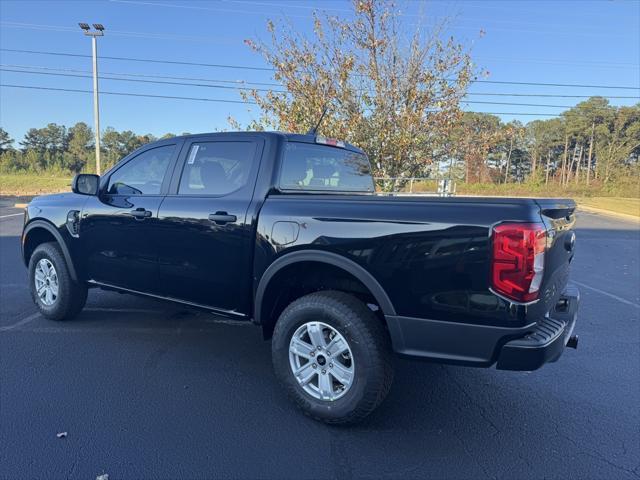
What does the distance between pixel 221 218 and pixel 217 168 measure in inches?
20.9

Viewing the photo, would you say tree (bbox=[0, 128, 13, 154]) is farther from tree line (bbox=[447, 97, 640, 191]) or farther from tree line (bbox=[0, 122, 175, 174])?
tree line (bbox=[447, 97, 640, 191])

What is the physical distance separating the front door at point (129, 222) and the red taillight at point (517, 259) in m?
2.64

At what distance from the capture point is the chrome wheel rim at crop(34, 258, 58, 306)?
4605mm

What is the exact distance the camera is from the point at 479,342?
7.82 ft

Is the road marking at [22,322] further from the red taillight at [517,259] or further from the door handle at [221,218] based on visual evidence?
the red taillight at [517,259]

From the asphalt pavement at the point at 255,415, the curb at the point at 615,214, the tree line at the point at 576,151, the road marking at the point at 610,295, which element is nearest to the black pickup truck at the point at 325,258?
the asphalt pavement at the point at 255,415

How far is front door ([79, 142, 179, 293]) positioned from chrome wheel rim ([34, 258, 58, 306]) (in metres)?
0.63

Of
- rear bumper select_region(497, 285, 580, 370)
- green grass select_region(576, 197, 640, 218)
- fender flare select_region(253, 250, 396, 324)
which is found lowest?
green grass select_region(576, 197, 640, 218)

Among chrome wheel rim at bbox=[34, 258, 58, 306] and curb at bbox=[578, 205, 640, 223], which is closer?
chrome wheel rim at bbox=[34, 258, 58, 306]

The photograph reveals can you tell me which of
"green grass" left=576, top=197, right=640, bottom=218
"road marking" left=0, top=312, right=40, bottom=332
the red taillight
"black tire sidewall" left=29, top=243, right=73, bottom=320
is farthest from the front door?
"green grass" left=576, top=197, right=640, bottom=218

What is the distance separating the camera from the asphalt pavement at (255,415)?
2467 mm

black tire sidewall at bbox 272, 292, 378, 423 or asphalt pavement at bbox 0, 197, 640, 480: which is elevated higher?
black tire sidewall at bbox 272, 292, 378, 423

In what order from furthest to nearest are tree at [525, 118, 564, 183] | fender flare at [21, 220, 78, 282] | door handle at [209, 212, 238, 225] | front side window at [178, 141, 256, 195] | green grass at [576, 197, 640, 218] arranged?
tree at [525, 118, 564, 183] < green grass at [576, 197, 640, 218] < fender flare at [21, 220, 78, 282] < front side window at [178, 141, 256, 195] < door handle at [209, 212, 238, 225]

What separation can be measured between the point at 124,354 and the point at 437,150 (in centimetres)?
959
